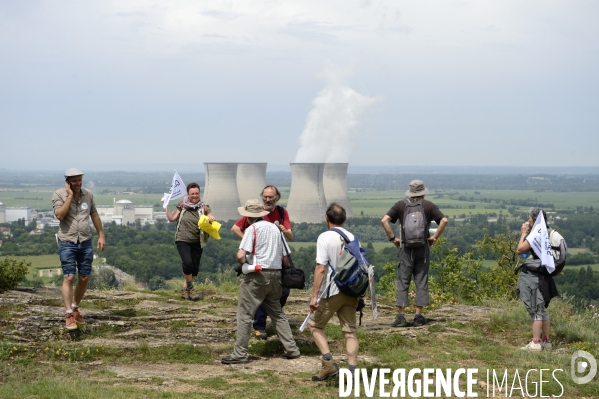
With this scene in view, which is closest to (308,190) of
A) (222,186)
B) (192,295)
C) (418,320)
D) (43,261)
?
(222,186)

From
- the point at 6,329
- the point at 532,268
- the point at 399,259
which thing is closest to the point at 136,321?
the point at 6,329

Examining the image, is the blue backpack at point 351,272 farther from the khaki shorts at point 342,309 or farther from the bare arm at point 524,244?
the bare arm at point 524,244

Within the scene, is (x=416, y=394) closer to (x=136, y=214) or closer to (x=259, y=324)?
(x=259, y=324)

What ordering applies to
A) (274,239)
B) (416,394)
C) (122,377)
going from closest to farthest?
1. (416,394)
2. (122,377)
3. (274,239)

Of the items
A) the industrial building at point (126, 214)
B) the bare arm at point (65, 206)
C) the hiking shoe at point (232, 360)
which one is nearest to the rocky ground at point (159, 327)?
the hiking shoe at point (232, 360)

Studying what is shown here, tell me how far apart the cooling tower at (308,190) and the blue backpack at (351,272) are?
24.4m

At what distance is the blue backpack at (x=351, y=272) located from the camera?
454 centimetres

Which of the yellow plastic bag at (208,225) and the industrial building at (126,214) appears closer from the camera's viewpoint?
the yellow plastic bag at (208,225)

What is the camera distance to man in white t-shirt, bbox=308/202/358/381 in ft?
15.1

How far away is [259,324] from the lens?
224 inches

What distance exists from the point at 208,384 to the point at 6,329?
5.85ft

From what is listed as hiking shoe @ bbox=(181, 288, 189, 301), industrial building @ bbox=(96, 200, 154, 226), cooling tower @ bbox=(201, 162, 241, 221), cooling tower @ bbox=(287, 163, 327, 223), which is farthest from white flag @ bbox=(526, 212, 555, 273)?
industrial building @ bbox=(96, 200, 154, 226)

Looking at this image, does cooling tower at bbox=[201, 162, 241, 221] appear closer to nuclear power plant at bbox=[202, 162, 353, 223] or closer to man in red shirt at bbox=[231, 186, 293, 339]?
nuclear power plant at bbox=[202, 162, 353, 223]

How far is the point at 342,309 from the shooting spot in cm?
468
